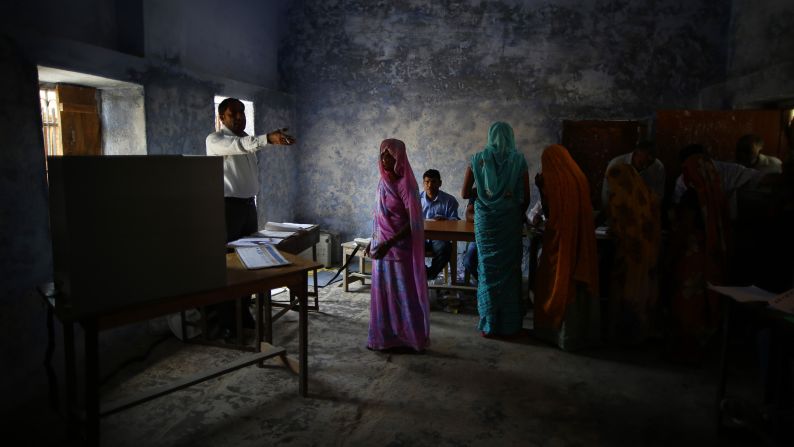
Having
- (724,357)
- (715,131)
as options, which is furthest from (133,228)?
(715,131)

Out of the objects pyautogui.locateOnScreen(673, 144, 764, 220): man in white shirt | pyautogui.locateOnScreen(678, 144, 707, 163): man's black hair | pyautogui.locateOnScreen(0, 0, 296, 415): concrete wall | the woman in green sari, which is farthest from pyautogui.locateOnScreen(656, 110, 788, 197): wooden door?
pyautogui.locateOnScreen(0, 0, 296, 415): concrete wall

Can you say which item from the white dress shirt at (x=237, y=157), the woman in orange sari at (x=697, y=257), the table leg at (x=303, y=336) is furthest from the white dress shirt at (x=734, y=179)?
the white dress shirt at (x=237, y=157)

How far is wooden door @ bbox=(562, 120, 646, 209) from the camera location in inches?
249

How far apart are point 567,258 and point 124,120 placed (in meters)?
3.88

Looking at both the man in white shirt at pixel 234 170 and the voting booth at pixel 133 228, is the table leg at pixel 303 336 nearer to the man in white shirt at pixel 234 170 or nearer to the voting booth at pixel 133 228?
the voting booth at pixel 133 228

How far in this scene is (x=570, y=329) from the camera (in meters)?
4.22

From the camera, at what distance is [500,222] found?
14.1ft

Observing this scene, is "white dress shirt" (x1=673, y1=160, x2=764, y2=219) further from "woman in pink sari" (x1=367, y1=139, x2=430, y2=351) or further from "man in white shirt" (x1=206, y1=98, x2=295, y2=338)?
"man in white shirt" (x1=206, y1=98, x2=295, y2=338)

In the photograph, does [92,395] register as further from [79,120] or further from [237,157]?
[79,120]

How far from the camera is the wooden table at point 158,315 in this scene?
Answer: 2.39m

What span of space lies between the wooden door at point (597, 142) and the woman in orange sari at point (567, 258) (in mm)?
2442

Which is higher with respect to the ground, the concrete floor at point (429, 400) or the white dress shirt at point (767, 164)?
the white dress shirt at point (767, 164)

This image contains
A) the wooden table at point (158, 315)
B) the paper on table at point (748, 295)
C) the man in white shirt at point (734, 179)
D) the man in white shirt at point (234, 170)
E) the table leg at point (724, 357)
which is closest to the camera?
the wooden table at point (158, 315)

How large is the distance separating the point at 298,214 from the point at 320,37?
8.05 feet
